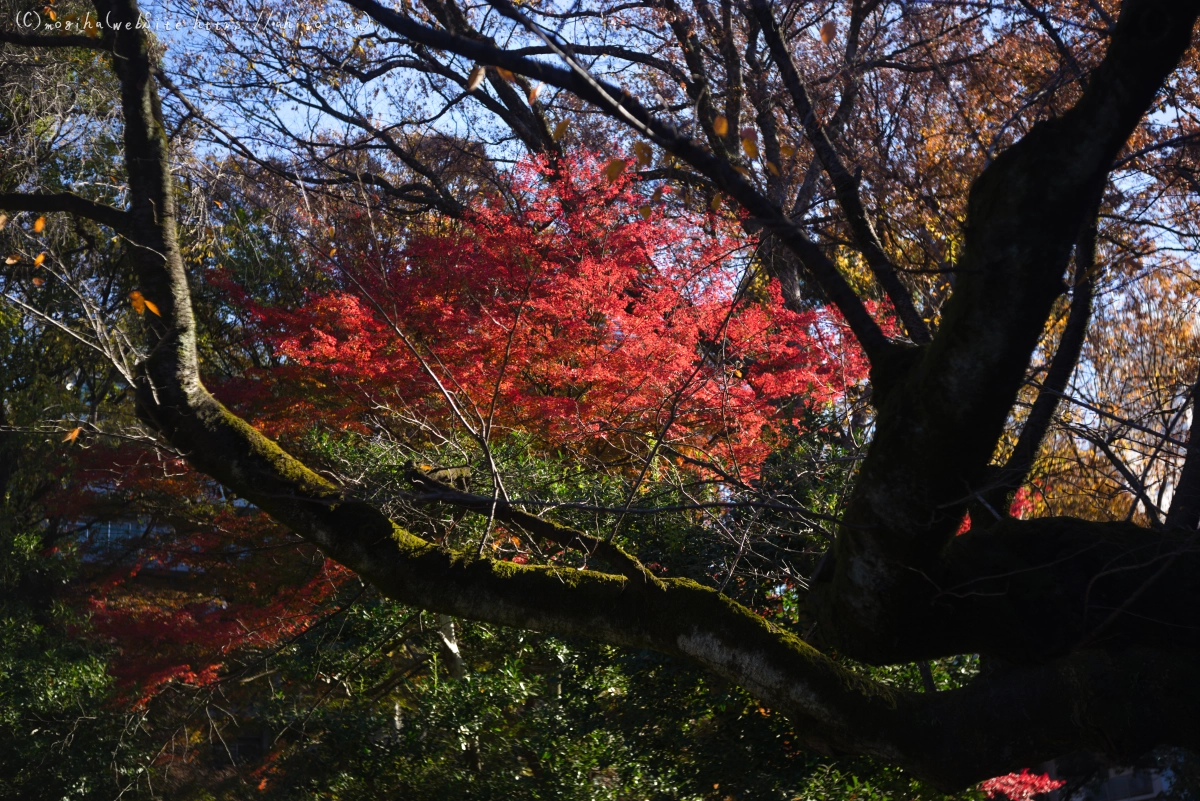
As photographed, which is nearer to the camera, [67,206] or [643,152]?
[643,152]

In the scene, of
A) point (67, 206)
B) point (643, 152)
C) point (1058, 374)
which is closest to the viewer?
point (643, 152)

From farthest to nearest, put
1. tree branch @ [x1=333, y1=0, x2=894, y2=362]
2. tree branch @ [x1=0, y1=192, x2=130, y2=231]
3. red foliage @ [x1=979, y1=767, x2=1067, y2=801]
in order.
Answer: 1. red foliage @ [x1=979, y1=767, x2=1067, y2=801]
2. tree branch @ [x1=0, y1=192, x2=130, y2=231]
3. tree branch @ [x1=333, y1=0, x2=894, y2=362]

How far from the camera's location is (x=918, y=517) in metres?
2.39

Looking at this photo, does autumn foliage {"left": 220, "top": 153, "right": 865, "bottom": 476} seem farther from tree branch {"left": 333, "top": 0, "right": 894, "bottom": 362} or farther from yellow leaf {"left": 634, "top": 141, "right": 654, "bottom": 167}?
yellow leaf {"left": 634, "top": 141, "right": 654, "bottom": 167}

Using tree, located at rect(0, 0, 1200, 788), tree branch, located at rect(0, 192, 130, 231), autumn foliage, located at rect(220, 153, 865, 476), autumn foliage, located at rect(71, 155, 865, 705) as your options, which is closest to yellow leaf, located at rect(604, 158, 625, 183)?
tree, located at rect(0, 0, 1200, 788)

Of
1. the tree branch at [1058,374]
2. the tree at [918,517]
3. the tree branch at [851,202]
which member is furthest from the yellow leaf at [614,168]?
the tree branch at [1058,374]

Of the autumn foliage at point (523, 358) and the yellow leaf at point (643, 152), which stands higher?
the autumn foliage at point (523, 358)

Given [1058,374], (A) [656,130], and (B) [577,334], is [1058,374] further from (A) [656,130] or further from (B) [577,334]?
(B) [577,334]

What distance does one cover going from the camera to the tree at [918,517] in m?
2.12

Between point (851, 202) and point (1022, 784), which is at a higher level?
point (851, 202)

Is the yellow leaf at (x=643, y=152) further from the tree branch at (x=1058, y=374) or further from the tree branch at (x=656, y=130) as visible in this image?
the tree branch at (x=1058, y=374)

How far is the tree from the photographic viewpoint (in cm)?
212

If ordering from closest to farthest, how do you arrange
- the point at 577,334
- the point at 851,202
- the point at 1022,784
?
1. the point at 851,202
2. the point at 1022,784
3. the point at 577,334

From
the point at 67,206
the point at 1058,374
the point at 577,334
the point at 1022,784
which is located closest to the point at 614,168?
the point at 1058,374
